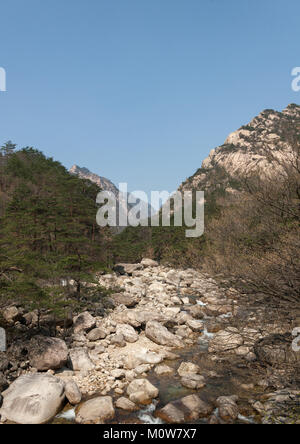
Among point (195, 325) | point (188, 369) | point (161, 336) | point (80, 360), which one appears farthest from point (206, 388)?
point (195, 325)

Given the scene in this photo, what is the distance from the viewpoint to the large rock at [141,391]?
27.3 feet

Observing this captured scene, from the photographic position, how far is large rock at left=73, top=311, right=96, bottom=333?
12.9 meters

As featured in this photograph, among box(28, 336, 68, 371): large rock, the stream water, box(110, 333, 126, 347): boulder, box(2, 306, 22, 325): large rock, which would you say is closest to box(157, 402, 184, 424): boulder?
the stream water

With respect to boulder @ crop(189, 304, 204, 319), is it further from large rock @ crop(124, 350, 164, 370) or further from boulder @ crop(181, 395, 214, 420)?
boulder @ crop(181, 395, 214, 420)

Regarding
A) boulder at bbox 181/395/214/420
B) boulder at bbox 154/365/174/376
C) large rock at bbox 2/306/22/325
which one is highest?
large rock at bbox 2/306/22/325

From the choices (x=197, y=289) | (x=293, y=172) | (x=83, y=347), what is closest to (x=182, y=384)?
(x=83, y=347)

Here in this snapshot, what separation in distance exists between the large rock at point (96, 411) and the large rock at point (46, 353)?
2.23 metres

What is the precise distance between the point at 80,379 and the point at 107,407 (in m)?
2.21

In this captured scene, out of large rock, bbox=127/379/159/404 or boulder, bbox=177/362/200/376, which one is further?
boulder, bbox=177/362/200/376

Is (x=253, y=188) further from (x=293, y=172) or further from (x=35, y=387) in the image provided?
(x=35, y=387)

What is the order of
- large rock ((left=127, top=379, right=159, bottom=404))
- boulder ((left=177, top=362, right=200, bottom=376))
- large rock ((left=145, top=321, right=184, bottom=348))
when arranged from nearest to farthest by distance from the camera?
large rock ((left=127, top=379, right=159, bottom=404)) → boulder ((left=177, top=362, right=200, bottom=376)) → large rock ((left=145, top=321, right=184, bottom=348))

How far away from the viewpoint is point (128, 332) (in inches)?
512

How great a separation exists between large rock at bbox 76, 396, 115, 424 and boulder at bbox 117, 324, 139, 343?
4728mm

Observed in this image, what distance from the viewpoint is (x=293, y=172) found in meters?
7.41
